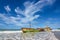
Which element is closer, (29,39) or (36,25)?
(29,39)

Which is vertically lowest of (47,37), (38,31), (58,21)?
(47,37)

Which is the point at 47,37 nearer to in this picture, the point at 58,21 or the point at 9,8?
the point at 58,21

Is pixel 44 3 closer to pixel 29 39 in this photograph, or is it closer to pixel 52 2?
pixel 52 2

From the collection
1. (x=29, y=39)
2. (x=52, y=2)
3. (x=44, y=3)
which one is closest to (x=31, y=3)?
(x=44, y=3)

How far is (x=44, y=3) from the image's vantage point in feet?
5.54

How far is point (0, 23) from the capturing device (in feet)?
5.39

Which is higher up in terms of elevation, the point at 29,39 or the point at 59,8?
the point at 59,8

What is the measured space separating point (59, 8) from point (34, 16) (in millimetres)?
420

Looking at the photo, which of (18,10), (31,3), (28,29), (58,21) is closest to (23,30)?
(28,29)

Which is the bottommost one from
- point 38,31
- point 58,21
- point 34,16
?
point 38,31

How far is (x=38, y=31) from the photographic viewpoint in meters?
1.69

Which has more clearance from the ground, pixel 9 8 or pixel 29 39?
pixel 9 8

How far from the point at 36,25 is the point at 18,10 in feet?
1.24

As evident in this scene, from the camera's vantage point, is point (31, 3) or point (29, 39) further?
point (31, 3)
